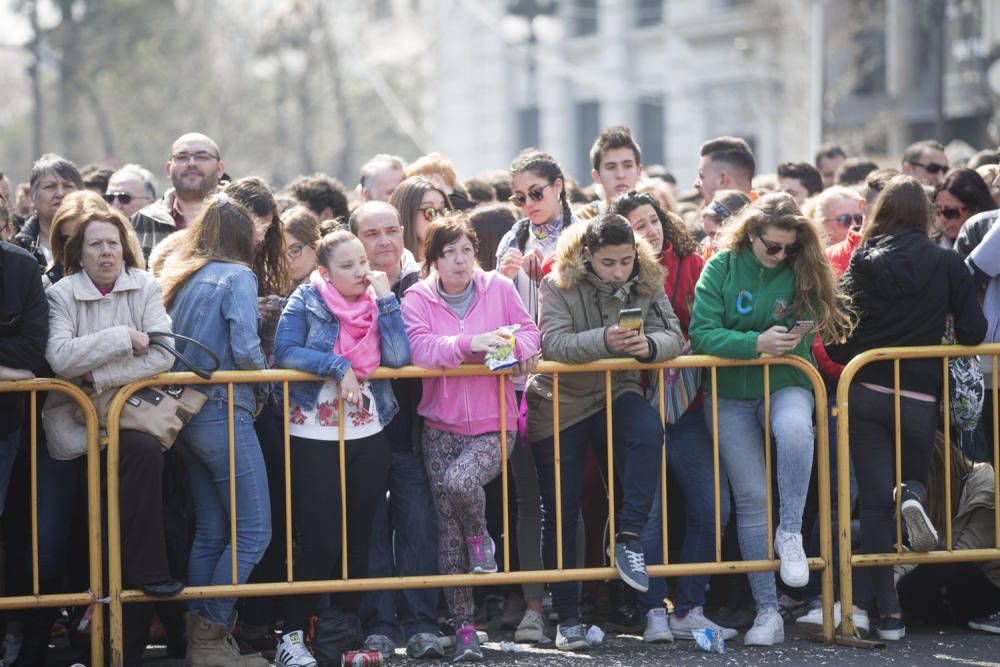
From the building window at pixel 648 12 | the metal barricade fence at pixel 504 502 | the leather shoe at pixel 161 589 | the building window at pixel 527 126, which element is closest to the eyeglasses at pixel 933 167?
the metal barricade fence at pixel 504 502

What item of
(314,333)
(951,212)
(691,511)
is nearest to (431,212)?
(314,333)

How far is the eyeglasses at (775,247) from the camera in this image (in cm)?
671

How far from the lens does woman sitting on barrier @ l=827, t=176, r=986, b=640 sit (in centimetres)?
678

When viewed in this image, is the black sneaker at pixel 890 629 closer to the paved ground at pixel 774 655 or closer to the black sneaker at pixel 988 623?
the paved ground at pixel 774 655

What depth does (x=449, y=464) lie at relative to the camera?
663 cm

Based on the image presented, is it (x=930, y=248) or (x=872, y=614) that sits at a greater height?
(x=930, y=248)

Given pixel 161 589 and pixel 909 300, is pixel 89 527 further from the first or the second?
pixel 909 300

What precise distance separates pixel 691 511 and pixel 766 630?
69 cm

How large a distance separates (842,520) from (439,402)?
2.03 metres

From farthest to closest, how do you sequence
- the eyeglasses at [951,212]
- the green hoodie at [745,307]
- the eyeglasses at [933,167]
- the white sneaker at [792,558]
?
1. the eyeglasses at [933,167]
2. the eyeglasses at [951,212]
3. the green hoodie at [745,307]
4. the white sneaker at [792,558]

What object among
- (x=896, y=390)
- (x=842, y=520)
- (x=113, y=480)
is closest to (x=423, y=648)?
(x=113, y=480)

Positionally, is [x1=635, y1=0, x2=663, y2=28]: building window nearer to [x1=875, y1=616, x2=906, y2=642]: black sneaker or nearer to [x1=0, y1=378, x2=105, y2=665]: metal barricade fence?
[x1=875, y1=616, x2=906, y2=642]: black sneaker

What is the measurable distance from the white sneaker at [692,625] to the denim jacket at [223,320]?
2.36 meters

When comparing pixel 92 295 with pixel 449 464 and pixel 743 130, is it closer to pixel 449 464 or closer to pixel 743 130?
pixel 449 464
